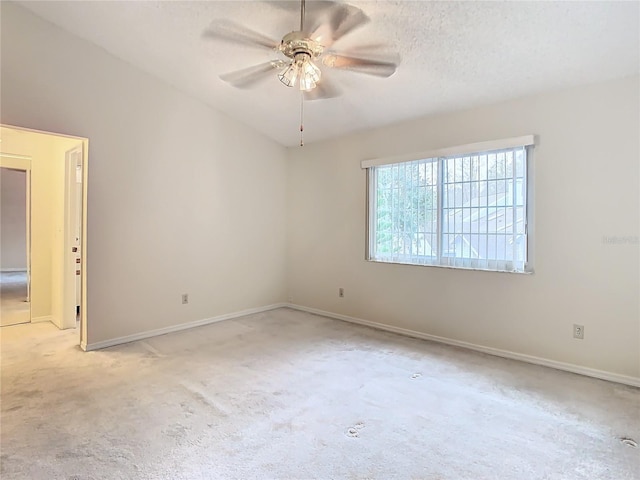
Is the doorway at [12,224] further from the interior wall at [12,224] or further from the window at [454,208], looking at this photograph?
the window at [454,208]

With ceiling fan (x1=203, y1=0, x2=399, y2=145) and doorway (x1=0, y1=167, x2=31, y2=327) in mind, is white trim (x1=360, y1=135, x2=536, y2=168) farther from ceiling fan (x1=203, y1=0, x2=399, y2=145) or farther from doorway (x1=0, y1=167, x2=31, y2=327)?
doorway (x1=0, y1=167, x2=31, y2=327)

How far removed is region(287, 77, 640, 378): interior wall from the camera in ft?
9.23

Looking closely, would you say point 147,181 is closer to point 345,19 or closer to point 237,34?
point 237,34

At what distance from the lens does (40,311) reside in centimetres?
456

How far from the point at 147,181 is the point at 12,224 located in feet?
28.2

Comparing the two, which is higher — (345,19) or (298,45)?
(345,19)

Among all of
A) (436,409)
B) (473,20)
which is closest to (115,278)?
(436,409)

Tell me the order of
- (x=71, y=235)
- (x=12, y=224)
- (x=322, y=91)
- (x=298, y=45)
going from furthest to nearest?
1. (x=12, y=224)
2. (x=71, y=235)
3. (x=322, y=91)
4. (x=298, y=45)

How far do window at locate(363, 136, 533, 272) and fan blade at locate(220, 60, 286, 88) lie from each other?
1.99 metres

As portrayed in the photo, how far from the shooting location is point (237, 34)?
2252 millimetres

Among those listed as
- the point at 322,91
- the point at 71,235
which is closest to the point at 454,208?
the point at 322,91

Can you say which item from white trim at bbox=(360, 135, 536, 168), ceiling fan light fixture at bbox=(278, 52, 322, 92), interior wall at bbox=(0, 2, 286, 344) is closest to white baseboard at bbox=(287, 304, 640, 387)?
interior wall at bbox=(0, 2, 286, 344)

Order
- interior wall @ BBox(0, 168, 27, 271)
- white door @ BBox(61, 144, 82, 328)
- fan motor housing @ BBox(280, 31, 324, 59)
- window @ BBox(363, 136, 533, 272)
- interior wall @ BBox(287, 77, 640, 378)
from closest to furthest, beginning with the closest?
fan motor housing @ BBox(280, 31, 324, 59), interior wall @ BBox(287, 77, 640, 378), window @ BBox(363, 136, 533, 272), white door @ BBox(61, 144, 82, 328), interior wall @ BBox(0, 168, 27, 271)

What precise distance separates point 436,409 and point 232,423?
52.0 inches
